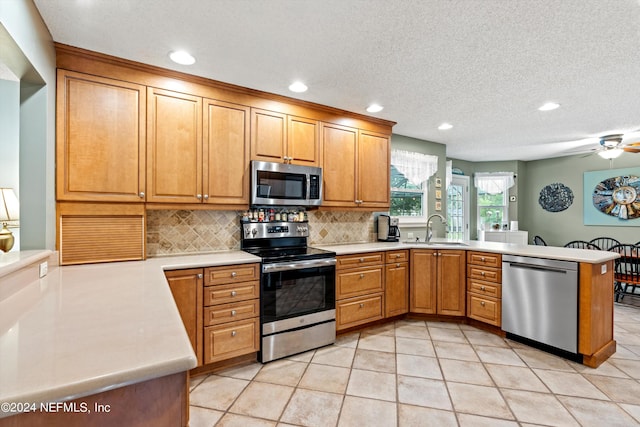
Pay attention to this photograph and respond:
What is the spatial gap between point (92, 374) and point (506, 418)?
2.18 m

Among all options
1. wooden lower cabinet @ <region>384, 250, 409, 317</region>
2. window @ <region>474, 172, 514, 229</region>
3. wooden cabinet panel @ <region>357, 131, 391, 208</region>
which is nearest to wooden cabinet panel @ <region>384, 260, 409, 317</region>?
wooden lower cabinet @ <region>384, 250, 409, 317</region>

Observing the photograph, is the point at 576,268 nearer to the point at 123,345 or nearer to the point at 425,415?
the point at 425,415

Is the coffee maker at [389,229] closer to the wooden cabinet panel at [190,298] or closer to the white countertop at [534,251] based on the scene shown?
the white countertop at [534,251]

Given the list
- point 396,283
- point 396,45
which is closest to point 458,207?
point 396,283

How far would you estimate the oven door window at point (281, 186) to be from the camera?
2.74 metres

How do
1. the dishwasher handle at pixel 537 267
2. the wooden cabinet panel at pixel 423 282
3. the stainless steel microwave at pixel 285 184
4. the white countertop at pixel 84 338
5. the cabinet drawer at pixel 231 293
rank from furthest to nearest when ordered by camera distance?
1. the wooden cabinet panel at pixel 423 282
2. the stainless steel microwave at pixel 285 184
3. the dishwasher handle at pixel 537 267
4. the cabinet drawer at pixel 231 293
5. the white countertop at pixel 84 338

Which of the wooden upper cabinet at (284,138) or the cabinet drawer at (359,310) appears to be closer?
the wooden upper cabinet at (284,138)

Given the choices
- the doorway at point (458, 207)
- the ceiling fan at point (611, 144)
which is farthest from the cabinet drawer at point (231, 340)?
the ceiling fan at point (611, 144)

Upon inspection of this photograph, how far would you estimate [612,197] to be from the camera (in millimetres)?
5031

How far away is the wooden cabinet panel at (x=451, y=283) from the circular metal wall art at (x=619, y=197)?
3.75m

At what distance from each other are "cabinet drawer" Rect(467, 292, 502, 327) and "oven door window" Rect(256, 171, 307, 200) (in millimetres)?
2144

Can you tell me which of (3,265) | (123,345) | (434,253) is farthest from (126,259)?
(434,253)

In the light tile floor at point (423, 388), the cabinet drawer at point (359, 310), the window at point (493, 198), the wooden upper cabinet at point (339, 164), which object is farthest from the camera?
the window at point (493, 198)

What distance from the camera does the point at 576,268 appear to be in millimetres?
2475
